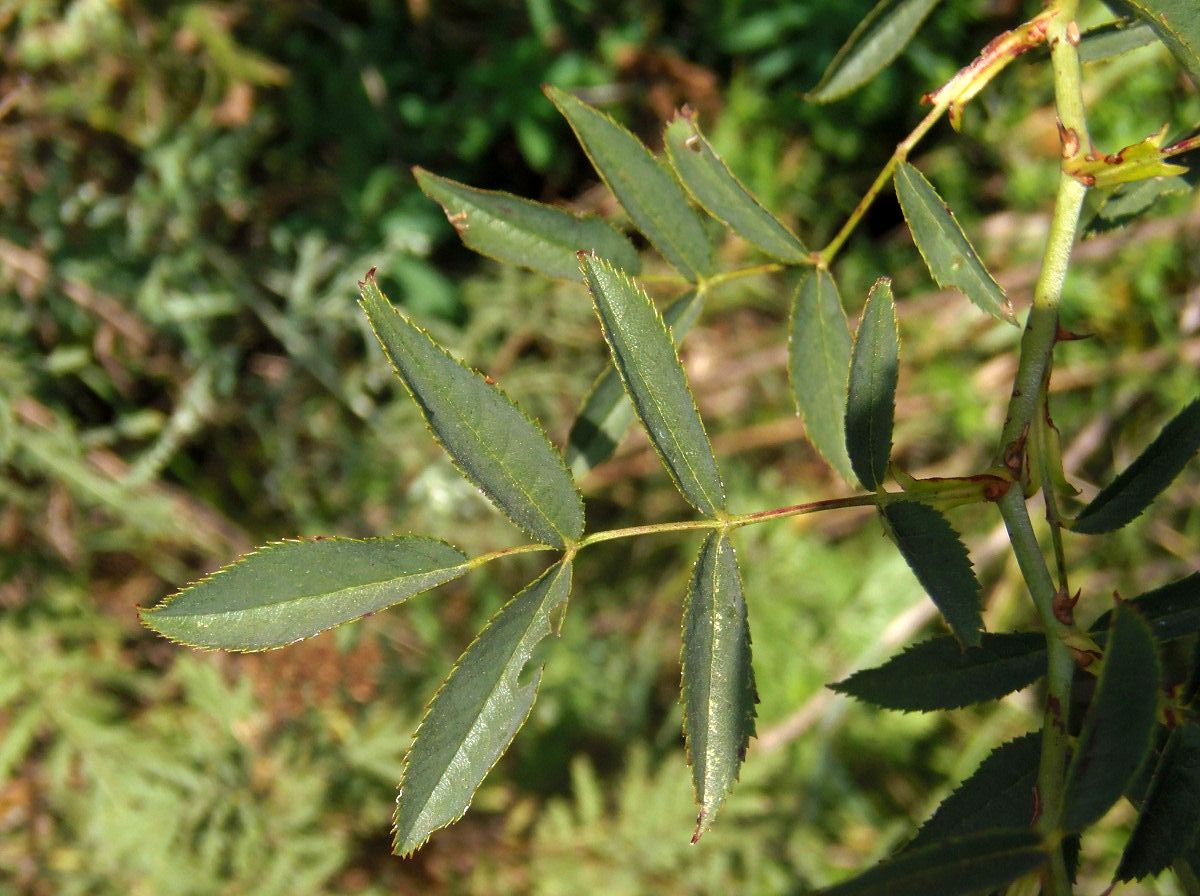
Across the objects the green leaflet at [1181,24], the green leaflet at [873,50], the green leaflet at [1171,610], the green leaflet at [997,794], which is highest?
the green leaflet at [1181,24]

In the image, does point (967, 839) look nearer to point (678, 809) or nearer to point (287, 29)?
point (678, 809)

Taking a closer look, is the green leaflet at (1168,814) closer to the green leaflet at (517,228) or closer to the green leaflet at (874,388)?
the green leaflet at (874,388)

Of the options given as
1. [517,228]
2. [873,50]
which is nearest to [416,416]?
[517,228]

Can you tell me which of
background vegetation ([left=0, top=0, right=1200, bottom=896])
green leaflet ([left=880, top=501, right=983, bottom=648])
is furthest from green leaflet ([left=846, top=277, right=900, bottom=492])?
background vegetation ([left=0, top=0, right=1200, bottom=896])

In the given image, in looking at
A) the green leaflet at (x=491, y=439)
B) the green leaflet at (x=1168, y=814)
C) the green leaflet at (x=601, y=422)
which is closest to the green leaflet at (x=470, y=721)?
the green leaflet at (x=491, y=439)

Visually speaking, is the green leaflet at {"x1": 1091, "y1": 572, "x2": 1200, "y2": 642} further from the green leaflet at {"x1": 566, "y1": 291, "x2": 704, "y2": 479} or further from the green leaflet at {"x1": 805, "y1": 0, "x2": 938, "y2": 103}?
the green leaflet at {"x1": 805, "y1": 0, "x2": 938, "y2": 103}
